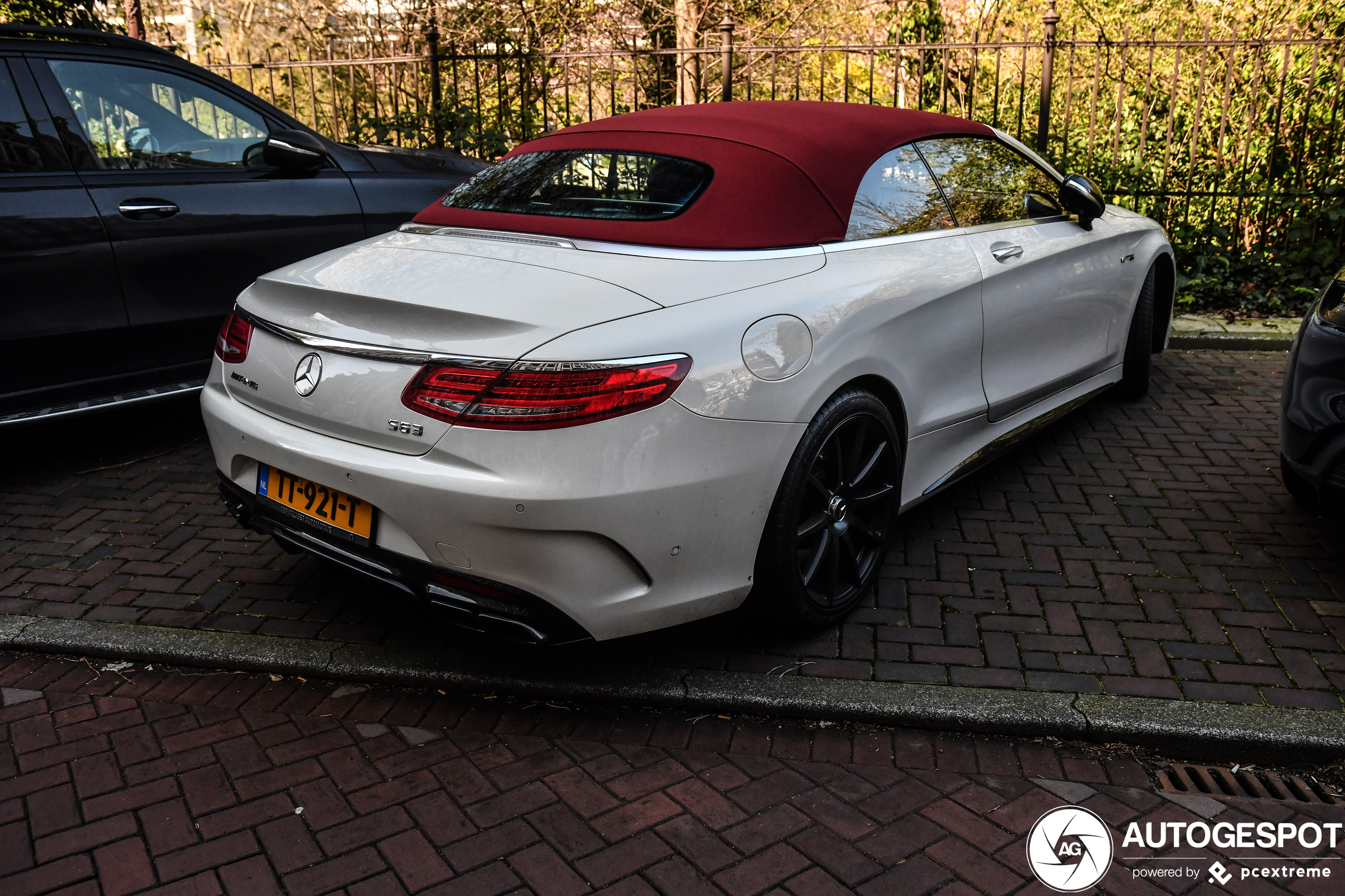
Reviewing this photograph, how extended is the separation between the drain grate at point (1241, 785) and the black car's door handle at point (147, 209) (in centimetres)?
431

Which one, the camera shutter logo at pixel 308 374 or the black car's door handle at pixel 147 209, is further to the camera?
the black car's door handle at pixel 147 209

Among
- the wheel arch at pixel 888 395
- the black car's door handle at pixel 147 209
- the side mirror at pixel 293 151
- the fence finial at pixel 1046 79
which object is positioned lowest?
the wheel arch at pixel 888 395

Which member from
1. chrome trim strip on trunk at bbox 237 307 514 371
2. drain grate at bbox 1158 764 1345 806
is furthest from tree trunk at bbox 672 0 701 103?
drain grate at bbox 1158 764 1345 806

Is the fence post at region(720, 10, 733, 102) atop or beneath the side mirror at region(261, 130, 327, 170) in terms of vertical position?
atop

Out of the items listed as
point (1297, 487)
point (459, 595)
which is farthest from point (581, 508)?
point (1297, 487)

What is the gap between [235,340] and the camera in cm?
312

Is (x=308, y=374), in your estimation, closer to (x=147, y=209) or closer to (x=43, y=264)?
(x=43, y=264)

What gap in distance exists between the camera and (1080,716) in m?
2.80

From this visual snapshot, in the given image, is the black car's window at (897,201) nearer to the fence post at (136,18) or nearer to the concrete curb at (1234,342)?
the concrete curb at (1234,342)

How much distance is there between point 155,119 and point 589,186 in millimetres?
2460

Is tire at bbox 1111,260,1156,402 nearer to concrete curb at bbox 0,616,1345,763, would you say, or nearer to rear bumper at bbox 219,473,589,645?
concrete curb at bbox 0,616,1345,763

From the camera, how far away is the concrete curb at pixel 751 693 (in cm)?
275

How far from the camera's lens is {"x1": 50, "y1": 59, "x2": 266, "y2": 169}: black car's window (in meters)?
4.47

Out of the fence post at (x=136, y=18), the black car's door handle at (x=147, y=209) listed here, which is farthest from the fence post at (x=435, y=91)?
the black car's door handle at (x=147, y=209)
